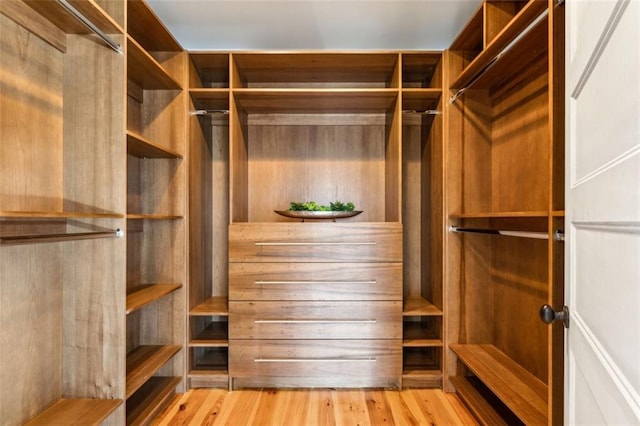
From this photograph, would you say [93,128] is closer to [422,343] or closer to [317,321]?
[317,321]

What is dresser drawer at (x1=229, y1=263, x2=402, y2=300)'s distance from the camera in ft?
7.47

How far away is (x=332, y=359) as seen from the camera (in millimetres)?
2268

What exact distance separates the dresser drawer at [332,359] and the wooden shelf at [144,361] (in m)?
0.38

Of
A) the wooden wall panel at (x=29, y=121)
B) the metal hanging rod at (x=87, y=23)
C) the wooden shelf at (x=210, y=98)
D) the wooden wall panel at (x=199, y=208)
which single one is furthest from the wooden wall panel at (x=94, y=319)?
the wooden shelf at (x=210, y=98)

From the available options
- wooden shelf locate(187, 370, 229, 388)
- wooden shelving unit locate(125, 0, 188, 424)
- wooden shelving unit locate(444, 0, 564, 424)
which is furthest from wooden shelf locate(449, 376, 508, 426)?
wooden shelving unit locate(125, 0, 188, 424)

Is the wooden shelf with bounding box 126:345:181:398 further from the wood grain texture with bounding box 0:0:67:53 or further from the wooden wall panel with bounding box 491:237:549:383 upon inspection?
the wooden wall panel with bounding box 491:237:549:383

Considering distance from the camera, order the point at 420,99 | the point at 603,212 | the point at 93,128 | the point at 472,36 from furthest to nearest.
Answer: the point at 420,99
the point at 472,36
the point at 93,128
the point at 603,212

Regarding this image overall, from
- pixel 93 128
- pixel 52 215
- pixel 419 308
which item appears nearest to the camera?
pixel 52 215

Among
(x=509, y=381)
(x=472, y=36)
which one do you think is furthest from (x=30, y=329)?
(x=472, y=36)

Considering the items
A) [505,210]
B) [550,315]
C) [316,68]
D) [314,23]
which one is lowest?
[550,315]

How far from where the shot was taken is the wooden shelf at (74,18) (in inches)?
56.7

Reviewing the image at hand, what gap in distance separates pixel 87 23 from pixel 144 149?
0.71 metres

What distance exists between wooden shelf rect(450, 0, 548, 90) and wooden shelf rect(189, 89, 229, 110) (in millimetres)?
1460

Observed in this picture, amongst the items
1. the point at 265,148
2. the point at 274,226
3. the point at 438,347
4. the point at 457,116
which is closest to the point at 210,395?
the point at 274,226
